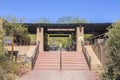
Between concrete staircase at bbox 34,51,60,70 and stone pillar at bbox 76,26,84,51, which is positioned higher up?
stone pillar at bbox 76,26,84,51

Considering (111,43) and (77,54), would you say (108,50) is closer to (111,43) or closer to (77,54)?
(111,43)

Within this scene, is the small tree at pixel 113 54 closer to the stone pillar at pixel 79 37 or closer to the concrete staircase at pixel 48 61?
the concrete staircase at pixel 48 61

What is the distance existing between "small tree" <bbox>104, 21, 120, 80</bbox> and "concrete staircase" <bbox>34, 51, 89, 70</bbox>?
432 inches

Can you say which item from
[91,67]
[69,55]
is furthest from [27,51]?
[91,67]

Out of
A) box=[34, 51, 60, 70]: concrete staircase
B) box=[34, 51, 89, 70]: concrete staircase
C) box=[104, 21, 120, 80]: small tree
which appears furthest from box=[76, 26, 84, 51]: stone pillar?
box=[104, 21, 120, 80]: small tree

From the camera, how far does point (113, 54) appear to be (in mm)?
15570

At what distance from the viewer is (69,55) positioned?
1244 inches

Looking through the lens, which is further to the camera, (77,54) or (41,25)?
(41,25)

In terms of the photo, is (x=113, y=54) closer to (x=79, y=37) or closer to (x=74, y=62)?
(x=74, y=62)

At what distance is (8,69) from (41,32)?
28944 millimetres

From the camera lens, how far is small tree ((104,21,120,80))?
1524 cm

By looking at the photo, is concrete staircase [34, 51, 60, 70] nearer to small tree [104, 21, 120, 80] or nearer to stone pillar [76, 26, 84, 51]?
stone pillar [76, 26, 84, 51]

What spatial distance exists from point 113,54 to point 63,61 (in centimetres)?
1383

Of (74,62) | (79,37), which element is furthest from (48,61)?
(79,37)
